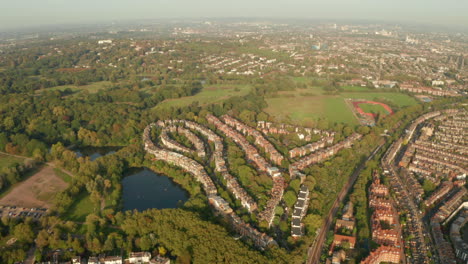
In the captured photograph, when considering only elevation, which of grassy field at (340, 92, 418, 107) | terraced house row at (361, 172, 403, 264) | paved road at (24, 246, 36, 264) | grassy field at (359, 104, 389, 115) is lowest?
paved road at (24, 246, 36, 264)

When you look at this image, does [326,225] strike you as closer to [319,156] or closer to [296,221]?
[296,221]

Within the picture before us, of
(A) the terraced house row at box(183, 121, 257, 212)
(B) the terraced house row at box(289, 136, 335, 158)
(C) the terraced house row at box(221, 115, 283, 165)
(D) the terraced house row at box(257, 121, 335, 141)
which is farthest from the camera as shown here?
(D) the terraced house row at box(257, 121, 335, 141)

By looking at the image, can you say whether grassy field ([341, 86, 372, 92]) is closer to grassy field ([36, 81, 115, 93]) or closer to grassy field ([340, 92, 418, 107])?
grassy field ([340, 92, 418, 107])

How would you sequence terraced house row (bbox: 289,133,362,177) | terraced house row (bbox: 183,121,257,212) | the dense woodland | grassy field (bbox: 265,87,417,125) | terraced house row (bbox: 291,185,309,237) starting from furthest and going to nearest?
grassy field (bbox: 265,87,417,125) < terraced house row (bbox: 289,133,362,177) < terraced house row (bbox: 183,121,257,212) < terraced house row (bbox: 291,185,309,237) < the dense woodland

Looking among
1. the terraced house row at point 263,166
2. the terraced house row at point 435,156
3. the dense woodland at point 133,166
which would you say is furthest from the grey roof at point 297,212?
the terraced house row at point 435,156

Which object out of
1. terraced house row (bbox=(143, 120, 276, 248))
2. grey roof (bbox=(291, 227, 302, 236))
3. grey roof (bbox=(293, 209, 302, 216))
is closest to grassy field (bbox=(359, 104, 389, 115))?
grey roof (bbox=(293, 209, 302, 216))

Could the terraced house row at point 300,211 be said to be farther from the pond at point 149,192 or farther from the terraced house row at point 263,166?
the pond at point 149,192

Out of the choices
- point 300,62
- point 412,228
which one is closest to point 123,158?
point 412,228
